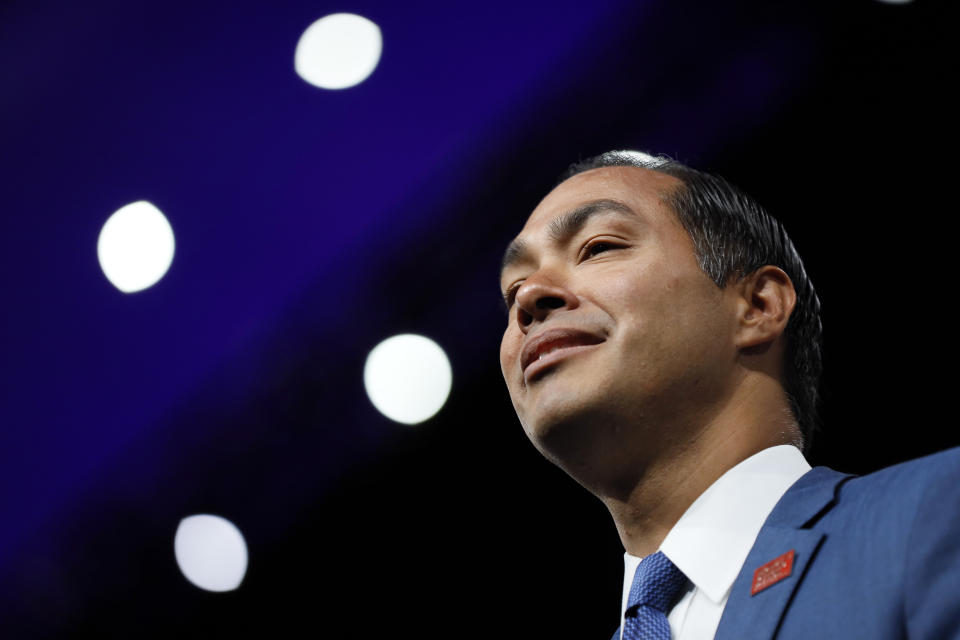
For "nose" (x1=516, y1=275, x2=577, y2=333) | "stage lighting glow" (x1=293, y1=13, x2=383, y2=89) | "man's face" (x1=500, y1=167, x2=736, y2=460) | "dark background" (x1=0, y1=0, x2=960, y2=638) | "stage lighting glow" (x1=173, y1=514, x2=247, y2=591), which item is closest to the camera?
"man's face" (x1=500, y1=167, x2=736, y2=460)

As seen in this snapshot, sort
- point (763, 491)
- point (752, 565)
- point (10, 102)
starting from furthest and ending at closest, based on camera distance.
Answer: point (10, 102) → point (763, 491) → point (752, 565)

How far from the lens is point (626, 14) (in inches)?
80.0

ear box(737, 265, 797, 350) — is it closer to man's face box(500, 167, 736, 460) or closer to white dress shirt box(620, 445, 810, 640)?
man's face box(500, 167, 736, 460)

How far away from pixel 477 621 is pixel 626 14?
187 centimetres

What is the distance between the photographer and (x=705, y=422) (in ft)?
4.46

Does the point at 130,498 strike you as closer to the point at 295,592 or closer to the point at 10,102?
the point at 295,592

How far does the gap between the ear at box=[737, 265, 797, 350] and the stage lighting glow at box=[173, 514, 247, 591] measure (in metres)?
1.86

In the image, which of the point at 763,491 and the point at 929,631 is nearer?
the point at 929,631

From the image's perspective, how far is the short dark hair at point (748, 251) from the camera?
1543mm

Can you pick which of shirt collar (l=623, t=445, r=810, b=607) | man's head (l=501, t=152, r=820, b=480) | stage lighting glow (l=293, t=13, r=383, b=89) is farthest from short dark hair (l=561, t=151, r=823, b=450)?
stage lighting glow (l=293, t=13, r=383, b=89)

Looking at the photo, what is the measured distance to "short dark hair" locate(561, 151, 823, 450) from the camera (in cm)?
154

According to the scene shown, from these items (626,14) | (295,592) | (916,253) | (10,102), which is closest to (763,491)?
(916,253)

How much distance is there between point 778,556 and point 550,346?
53 cm

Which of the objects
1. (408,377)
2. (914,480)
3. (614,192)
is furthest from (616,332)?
(408,377)
